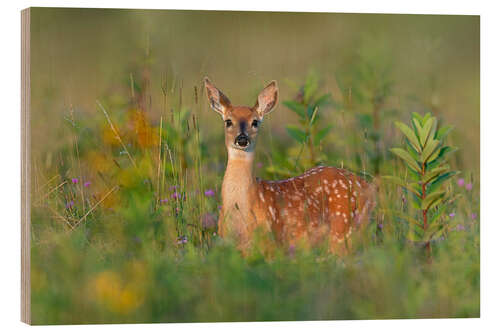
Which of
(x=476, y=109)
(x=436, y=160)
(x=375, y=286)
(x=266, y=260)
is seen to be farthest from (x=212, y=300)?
(x=476, y=109)

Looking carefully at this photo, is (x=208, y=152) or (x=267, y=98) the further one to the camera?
(x=208, y=152)

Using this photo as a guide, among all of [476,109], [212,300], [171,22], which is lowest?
[212,300]

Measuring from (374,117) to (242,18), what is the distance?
1.21 metres

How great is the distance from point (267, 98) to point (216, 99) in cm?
37

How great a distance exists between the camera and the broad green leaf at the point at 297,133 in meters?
8.88

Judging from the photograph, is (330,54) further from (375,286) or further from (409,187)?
(375,286)

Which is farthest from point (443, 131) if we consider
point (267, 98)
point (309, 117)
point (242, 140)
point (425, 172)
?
point (242, 140)

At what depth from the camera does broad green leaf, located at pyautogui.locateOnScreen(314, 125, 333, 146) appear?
28.6 feet

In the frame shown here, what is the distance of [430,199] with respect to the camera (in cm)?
808

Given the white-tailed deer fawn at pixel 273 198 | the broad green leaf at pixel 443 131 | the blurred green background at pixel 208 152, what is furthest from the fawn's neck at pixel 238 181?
the broad green leaf at pixel 443 131

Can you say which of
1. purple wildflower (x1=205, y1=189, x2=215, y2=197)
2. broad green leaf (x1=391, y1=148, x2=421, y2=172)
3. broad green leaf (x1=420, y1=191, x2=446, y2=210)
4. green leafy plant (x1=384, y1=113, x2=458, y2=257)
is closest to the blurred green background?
purple wildflower (x1=205, y1=189, x2=215, y2=197)

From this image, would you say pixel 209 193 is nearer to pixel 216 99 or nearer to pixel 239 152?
pixel 239 152

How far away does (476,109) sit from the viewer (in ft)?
27.9

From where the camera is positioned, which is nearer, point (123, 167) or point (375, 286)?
point (375, 286)
